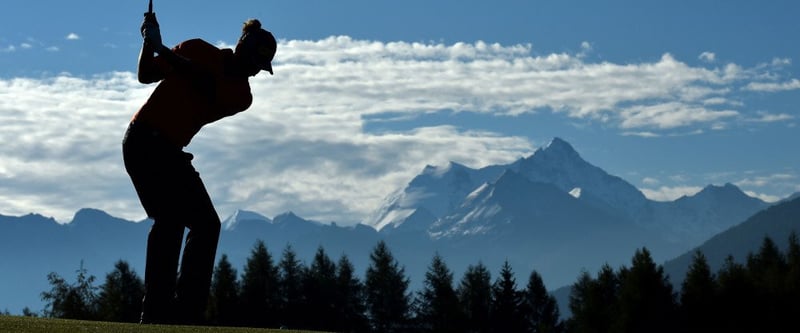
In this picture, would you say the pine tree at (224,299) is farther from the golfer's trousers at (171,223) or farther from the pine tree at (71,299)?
the golfer's trousers at (171,223)

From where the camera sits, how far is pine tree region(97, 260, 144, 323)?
8862 cm

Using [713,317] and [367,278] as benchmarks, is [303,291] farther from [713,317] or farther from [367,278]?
[713,317]

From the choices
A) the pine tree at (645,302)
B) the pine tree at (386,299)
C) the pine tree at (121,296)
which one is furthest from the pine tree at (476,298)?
the pine tree at (121,296)

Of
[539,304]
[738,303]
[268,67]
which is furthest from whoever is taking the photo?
[539,304]

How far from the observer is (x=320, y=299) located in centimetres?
9594

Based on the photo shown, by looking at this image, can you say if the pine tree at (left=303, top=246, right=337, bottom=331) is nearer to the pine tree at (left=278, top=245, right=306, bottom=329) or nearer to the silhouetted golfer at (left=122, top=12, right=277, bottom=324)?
the pine tree at (left=278, top=245, right=306, bottom=329)

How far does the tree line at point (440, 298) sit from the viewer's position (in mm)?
86500

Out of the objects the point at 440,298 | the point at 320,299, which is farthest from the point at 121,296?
the point at 440,298

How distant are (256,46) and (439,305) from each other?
291 feet

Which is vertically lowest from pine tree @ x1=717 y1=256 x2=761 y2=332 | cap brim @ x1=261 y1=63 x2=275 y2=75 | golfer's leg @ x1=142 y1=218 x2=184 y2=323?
golfer's leg @ x1=142 y1=218 x2=184 y2=323

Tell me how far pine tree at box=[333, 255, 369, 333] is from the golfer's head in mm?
84242

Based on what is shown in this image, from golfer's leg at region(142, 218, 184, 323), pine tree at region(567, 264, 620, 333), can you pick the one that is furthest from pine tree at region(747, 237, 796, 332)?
golfer's leg at region(142, 218, 184, 323)

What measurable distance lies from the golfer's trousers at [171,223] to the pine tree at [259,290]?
8329 centimetres

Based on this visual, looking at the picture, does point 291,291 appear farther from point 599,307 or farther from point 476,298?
point 599,307
